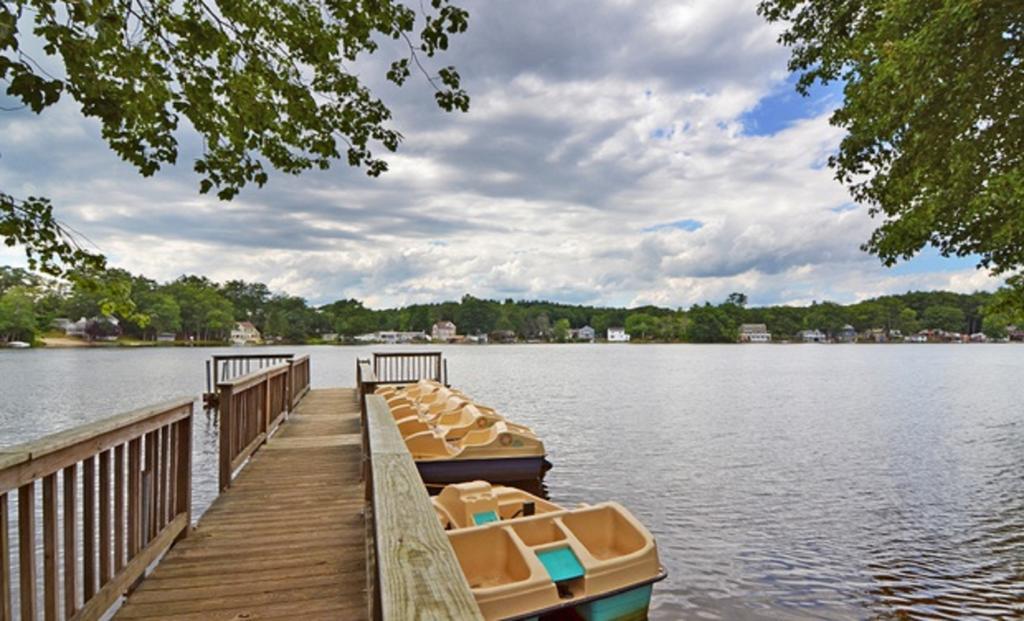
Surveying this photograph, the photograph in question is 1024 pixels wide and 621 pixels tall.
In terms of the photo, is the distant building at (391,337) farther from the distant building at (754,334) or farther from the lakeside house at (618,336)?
the distant building at (754,334)

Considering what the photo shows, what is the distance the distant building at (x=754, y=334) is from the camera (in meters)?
142

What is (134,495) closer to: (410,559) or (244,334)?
(410,559)

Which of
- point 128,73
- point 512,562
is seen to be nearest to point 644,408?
point 512,562

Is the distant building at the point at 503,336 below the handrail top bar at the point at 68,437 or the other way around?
below

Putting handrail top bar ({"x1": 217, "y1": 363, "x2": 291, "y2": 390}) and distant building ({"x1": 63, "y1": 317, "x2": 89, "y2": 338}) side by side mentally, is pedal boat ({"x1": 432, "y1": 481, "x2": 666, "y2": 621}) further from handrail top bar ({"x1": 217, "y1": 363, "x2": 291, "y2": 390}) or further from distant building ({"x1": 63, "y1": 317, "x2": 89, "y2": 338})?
distant building ({"x1": 63, "y1": 317, "x2": 89, "y2": 338})

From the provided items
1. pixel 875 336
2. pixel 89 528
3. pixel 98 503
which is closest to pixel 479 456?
pixel 98 503

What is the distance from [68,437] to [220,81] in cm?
297

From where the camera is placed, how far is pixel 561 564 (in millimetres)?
4090

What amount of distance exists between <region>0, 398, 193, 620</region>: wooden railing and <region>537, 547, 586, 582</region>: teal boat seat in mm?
2526

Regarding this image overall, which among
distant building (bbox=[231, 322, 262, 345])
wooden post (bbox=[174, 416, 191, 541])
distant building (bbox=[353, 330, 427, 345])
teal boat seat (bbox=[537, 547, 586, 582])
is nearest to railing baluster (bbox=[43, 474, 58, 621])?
wooden post (bbox=[174, 416, 191, 541])

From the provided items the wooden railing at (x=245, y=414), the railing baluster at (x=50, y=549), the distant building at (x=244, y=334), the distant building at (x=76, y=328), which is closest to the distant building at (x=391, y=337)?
the distant building at (x=244, y=334)

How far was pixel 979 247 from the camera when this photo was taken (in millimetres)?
9367

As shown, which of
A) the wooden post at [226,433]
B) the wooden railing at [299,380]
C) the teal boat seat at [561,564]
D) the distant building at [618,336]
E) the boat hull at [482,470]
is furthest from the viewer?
the distant building at [618,336]

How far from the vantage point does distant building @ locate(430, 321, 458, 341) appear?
471 ft
